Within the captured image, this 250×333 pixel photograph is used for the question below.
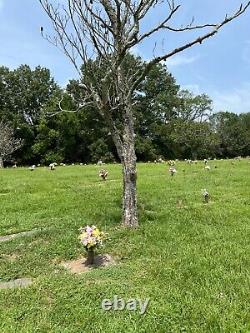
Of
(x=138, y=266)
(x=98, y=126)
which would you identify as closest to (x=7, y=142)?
(x=98, y=126)

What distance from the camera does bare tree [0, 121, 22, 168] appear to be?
46969 mm

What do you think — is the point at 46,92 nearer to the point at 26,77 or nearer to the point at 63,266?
the point at 26,77

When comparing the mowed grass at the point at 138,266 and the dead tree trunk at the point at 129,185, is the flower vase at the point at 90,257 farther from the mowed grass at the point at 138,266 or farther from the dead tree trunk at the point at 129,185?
the dead tree trunk at the point at 129,185

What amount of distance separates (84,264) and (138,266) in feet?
3.42

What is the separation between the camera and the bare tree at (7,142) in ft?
154

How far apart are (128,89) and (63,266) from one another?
14.8ft

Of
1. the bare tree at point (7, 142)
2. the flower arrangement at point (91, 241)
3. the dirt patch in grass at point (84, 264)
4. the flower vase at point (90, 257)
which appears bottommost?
the dirt patch in grass at point (84, 264)

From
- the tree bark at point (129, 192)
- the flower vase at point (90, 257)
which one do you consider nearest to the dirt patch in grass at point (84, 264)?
the flower vase at point (90, 257)

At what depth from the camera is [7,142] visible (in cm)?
4759

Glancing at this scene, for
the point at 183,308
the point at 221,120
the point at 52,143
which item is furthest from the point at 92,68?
the point at 221,120

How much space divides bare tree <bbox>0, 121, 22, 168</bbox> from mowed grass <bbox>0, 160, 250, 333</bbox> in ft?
117

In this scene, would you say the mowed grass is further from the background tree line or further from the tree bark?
the background tree line

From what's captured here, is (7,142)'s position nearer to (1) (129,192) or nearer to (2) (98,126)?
(2) (98,126)

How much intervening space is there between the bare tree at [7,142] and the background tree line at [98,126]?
1.79 metres
